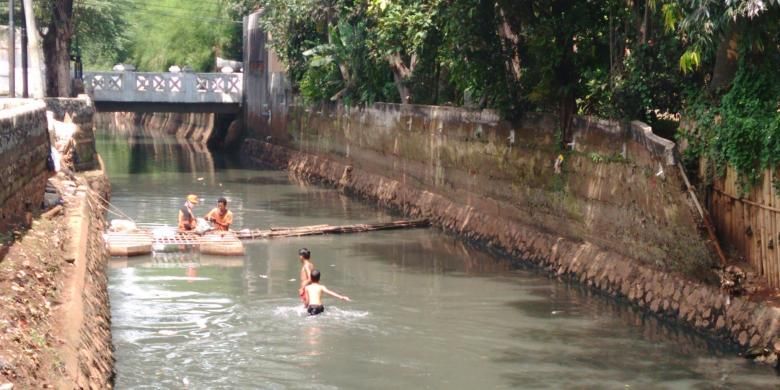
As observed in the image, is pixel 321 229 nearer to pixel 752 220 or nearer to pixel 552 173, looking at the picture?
pixel 552 173

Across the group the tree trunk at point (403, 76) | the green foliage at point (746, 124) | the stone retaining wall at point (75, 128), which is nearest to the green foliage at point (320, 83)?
the tree trunk at point (403, 76)

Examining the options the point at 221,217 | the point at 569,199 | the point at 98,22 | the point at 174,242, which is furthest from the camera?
the point at 98,22

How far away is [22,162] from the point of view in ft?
54.4

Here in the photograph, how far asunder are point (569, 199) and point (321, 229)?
6502 mm

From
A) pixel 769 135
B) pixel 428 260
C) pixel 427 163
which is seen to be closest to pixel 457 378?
pixel 769 135

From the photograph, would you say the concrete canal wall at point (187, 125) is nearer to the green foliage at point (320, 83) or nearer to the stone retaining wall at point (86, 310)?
the green foliage at point (320, 83)

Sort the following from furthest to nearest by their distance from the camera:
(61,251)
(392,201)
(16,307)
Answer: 1. (392,201)
2. (61,251)
3. (16,307)

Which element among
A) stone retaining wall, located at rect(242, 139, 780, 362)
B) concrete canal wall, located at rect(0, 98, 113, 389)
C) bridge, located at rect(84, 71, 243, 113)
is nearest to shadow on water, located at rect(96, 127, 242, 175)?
bridge, located at rect(84, 71, 243, 113)

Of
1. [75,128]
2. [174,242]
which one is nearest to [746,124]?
[174,242]

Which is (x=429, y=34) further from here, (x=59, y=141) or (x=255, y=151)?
(x=255, y=151)

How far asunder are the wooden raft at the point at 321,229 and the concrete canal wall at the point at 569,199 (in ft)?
2.83

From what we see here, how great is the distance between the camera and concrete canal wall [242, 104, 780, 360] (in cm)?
1587

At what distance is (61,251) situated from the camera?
49.4ft

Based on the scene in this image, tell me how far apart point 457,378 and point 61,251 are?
5703 millimetres
